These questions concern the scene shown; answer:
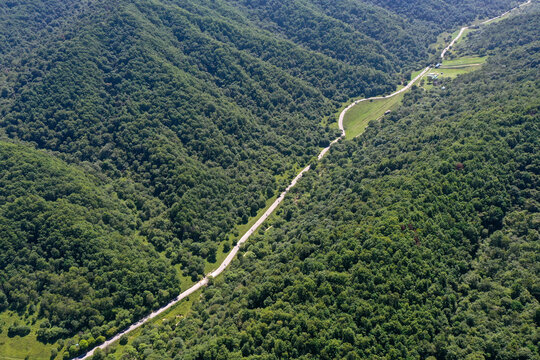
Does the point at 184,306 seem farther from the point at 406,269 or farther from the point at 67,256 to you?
the point at 406,269

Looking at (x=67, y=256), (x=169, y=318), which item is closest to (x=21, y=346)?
(x=67, y=256)

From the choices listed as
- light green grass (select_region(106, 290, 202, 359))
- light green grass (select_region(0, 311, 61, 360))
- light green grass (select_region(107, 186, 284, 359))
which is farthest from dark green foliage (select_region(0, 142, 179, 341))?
light green grass (select_region(107, 186, 284, 359))

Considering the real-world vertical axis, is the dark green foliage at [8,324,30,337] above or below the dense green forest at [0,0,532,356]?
below

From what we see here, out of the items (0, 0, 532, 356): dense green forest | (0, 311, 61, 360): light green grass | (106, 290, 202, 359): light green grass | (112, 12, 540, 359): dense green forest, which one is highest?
(112, 12, 540, 359): dense green forest

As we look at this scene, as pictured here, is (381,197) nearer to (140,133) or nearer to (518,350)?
(518,350)

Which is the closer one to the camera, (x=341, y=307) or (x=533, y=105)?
(x=341, y=307)

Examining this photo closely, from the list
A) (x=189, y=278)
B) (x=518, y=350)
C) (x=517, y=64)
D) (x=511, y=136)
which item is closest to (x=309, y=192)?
(x=189, y=278)

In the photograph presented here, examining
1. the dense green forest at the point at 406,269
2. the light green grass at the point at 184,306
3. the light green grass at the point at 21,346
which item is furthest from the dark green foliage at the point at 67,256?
the dense green forest at the point at 406,269

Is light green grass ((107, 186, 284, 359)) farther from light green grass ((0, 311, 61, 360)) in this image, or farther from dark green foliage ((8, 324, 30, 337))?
dark green foliage ((8, 324, 30, 337))
